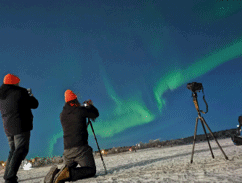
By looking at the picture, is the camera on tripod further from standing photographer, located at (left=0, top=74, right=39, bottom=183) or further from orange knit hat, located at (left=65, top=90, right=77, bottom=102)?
standing photographer, located at (left=0, top=74, right=39, bottom=183)

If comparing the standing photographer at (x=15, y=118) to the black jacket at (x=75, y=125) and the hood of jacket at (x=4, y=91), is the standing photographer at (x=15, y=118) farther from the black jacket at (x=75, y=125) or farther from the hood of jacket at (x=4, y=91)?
the black jacket at (x=75, y=125)

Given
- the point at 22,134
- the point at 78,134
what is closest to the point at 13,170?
the point at 22,134

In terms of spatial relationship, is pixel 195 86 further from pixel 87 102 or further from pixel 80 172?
pixel 80 172

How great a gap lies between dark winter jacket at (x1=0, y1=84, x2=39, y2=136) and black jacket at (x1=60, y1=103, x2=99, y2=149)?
78 centimetres

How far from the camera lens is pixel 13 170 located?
12.4ft

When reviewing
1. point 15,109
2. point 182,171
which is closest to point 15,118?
point 15,109

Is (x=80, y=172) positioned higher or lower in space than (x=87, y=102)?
lower

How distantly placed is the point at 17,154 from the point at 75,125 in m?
1.24

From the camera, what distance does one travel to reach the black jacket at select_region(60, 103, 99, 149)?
416cm

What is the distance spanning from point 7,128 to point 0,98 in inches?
27.7

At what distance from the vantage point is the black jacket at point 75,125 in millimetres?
4164

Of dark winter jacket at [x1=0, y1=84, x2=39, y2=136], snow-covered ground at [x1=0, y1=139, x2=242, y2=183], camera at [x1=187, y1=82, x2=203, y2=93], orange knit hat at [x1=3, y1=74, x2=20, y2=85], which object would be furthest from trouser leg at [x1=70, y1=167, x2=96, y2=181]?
camera at [x1=187, y1=82, x2=203, y2=93]

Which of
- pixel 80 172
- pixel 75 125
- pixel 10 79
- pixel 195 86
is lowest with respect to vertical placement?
pixel 80 172

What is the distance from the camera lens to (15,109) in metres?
4.14
